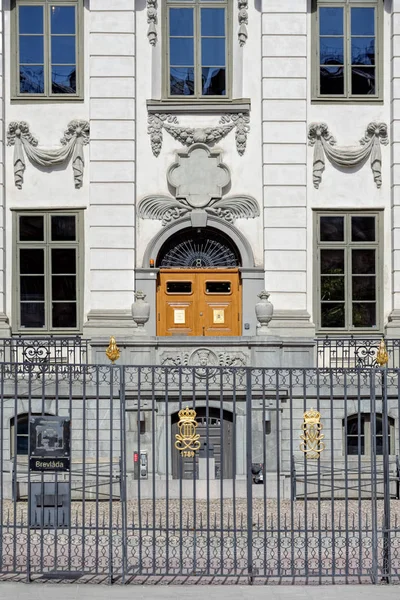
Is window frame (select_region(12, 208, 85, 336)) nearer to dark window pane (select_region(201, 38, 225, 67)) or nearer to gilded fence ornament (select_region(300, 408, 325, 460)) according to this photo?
dark window pane (select_region(201, 38, 225, 67))

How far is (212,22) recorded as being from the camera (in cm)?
2527

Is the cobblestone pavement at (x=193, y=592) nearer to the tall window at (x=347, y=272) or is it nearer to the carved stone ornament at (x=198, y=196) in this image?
the tall window at (x=347, y=272)

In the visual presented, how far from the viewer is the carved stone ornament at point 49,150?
24750 mm

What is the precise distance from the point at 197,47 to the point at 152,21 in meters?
1.13

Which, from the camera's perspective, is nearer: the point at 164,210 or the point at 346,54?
the point at 164,210

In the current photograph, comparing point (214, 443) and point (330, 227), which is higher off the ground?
point (330, 227)

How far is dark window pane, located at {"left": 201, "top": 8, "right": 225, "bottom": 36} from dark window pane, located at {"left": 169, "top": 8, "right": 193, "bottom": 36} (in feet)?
0.94

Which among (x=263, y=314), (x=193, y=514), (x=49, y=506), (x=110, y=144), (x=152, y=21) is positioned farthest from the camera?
(x=152, y=21)

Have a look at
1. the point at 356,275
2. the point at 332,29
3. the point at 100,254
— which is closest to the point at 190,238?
the point at 100,254

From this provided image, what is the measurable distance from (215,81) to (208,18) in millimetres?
1423

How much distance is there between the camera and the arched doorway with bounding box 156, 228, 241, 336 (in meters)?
25.1

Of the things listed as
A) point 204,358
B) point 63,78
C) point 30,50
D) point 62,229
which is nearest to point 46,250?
point 62,229

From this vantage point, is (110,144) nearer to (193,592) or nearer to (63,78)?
(63,78)

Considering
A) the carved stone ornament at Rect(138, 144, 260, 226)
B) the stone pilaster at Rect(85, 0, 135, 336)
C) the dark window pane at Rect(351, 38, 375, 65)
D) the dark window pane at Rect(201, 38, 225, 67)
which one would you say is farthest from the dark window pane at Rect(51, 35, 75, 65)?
the dark window pane at Rect(351, 38, 375, 65)
